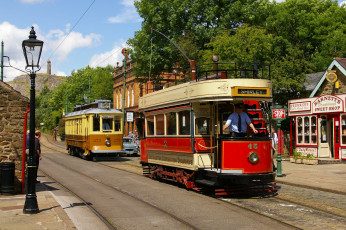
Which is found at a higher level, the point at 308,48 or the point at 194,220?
the point at 308,48

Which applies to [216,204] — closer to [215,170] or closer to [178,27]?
[215,170]

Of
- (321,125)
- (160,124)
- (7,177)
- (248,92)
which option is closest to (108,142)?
(160,124)

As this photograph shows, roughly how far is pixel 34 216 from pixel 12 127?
5.18 meters

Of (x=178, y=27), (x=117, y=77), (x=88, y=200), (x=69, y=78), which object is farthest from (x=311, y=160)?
(x=69, y=78)

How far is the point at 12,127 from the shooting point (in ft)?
45.8

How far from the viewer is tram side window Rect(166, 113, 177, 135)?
584 inches

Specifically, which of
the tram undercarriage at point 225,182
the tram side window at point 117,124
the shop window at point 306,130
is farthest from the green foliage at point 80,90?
the tram undercarriage at point 225,182

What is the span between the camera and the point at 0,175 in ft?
44.0

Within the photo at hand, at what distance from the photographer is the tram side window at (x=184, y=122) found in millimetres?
13867

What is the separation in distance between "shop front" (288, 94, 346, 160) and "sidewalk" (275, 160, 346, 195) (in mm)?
3565

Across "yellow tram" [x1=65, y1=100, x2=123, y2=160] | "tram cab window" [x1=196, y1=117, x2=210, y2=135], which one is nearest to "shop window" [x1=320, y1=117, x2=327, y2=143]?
"yellow tram" [x1=65, y1=100, x2=123, y2=160]

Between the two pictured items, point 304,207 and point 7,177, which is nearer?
point 304,207

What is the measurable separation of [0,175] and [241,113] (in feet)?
24.3

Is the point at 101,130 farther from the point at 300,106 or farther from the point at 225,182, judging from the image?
the point at 225,182
